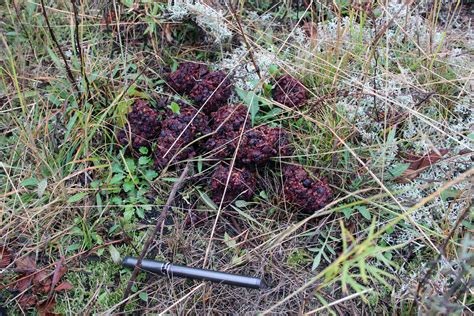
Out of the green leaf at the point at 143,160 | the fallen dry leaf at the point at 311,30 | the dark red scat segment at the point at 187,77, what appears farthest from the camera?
the fallen dry leaf at the point at 311,30

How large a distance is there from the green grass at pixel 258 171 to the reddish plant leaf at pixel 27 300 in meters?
0.01

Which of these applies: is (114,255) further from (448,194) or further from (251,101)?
(448,194)

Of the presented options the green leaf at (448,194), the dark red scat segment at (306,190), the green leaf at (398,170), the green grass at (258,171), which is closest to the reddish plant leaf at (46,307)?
the green grass at (258,171)

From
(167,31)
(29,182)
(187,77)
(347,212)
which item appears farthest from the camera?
(167,31)

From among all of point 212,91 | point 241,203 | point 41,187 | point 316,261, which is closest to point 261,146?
point 241,203

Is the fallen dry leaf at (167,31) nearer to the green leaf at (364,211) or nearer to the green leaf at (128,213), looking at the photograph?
the green leaf at (128,213)

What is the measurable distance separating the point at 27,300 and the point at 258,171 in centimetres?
100

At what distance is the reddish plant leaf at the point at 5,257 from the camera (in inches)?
69.9

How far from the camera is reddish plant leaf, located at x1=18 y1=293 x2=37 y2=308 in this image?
1717mm

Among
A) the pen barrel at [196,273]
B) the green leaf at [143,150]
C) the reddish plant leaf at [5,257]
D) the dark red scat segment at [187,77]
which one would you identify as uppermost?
the dark red scat segment at [187,77]

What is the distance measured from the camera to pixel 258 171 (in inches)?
79.2

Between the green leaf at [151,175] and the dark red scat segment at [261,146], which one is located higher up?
the dark red scat segment at [261,146]

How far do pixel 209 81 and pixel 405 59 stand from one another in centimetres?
93

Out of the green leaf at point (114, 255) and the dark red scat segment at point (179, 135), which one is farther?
the dark red scat segment at point (179, 135)
